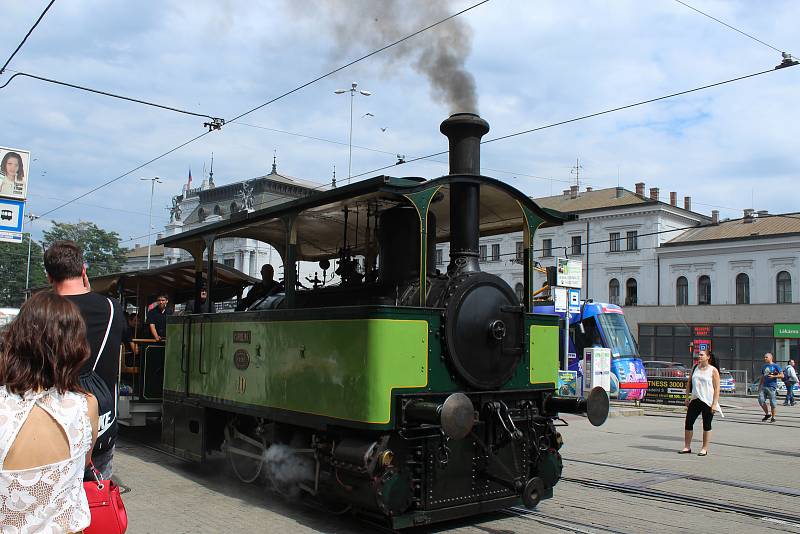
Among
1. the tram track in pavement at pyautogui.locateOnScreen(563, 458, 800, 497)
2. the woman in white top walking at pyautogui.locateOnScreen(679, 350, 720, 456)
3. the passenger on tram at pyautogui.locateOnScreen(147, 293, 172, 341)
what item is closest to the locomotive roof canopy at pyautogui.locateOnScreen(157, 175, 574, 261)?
the passenger on tram at pyautogui.locateOnScreen(147, 293, 172, 341)

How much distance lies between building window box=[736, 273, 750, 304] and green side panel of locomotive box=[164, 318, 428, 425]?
3666 centimetres

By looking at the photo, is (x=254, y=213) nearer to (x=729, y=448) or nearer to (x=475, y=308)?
(x=475, y=308)

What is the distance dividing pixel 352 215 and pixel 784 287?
36.0m

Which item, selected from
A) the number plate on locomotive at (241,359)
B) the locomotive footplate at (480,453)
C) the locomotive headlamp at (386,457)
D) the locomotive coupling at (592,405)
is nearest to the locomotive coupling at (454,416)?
the locomotive footplate at (480,453)

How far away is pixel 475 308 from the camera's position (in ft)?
19.6

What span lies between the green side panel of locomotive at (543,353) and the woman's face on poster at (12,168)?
14.4 meters

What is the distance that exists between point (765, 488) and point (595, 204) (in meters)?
40.5

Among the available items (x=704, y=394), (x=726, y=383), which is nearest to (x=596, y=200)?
(x=726, y=383)

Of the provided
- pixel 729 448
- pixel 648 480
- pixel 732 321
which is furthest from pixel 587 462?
pixel 732 321

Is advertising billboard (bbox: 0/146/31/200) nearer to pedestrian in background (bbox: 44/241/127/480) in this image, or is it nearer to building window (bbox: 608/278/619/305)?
pedestrian in background (bbox: 44/241/127/480)

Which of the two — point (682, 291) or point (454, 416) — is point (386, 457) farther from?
point (682, 291)

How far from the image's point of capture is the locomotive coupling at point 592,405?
6207 millimetres

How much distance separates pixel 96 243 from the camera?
6228cm

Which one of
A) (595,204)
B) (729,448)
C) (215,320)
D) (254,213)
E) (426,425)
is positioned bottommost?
(729,448)
